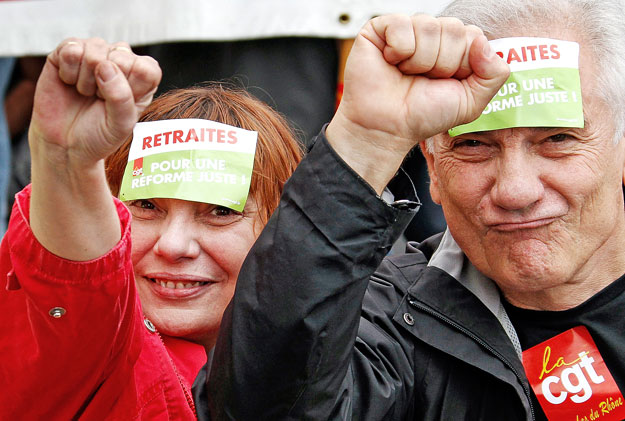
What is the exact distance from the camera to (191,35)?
3.45 m

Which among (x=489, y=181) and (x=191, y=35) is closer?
(x=489, y=181)

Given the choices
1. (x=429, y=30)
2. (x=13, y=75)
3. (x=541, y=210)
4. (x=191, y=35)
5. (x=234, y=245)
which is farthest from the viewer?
(x=13, y=75)

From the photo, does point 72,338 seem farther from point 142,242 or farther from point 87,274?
point 142,242

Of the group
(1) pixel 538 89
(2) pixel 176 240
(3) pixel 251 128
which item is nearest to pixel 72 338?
(2) pixel 176 240

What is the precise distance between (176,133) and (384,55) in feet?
2.78

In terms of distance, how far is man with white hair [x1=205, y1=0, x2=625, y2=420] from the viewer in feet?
5.95

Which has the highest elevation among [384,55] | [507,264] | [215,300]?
[384,55]

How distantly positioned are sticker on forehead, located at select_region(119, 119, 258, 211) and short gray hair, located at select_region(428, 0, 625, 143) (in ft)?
2.15

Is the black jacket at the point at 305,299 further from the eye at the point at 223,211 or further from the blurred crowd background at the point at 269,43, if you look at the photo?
the blurred crowd background at the point at 269,43

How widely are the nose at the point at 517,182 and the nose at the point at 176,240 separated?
73 cm

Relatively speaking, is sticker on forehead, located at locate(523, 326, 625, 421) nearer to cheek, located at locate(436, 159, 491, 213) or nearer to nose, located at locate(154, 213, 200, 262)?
cheek, located at locate(436, 159, 491, 213)

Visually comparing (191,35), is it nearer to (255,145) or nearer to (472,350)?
(255,145)

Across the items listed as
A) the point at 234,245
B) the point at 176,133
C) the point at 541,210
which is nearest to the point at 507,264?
the point at 541,210

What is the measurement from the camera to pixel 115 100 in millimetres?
1569
